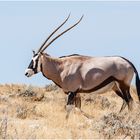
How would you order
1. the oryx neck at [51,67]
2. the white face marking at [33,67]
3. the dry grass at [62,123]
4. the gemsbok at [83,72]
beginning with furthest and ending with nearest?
the white face marking at [33,67]
the oryx neck at [51,67]
the gemsbok at [83,72]
the dry grass at [62,123]

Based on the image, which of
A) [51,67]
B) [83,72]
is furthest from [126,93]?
[51,67]

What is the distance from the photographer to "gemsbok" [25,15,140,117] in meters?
15.8

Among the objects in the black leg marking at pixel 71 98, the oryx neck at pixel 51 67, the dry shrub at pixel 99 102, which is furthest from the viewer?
the dry shrub at pixel 99 102

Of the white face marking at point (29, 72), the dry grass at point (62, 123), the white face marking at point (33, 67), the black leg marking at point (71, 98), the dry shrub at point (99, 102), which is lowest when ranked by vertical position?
the dry shrub at point (99, 102)

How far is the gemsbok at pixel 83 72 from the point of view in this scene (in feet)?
51.9

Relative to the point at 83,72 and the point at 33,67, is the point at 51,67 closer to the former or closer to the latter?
the point at 33,67

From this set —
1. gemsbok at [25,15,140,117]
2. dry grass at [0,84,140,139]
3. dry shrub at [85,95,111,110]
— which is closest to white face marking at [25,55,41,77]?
gemsbok at [25,15,140,117]

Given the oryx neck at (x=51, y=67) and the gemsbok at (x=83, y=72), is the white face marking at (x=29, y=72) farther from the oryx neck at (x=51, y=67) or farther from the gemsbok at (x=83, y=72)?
the oryx neck at (x=51, y=67)

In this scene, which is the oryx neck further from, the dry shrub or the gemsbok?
the dry shrub

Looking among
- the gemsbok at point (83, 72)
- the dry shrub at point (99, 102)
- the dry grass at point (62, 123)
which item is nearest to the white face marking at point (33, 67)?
the gemsbok at point (83, 72)

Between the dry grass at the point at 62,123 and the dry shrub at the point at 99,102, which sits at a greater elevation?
the dry grass at the point at 62,123

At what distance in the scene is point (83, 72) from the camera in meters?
15.9

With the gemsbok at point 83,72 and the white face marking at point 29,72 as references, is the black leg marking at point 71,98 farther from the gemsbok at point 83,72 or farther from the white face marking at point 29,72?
the white face marking at point 29,72

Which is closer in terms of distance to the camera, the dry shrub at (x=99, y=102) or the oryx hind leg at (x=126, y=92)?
the oryx hind leg at (x=126, y=92)
